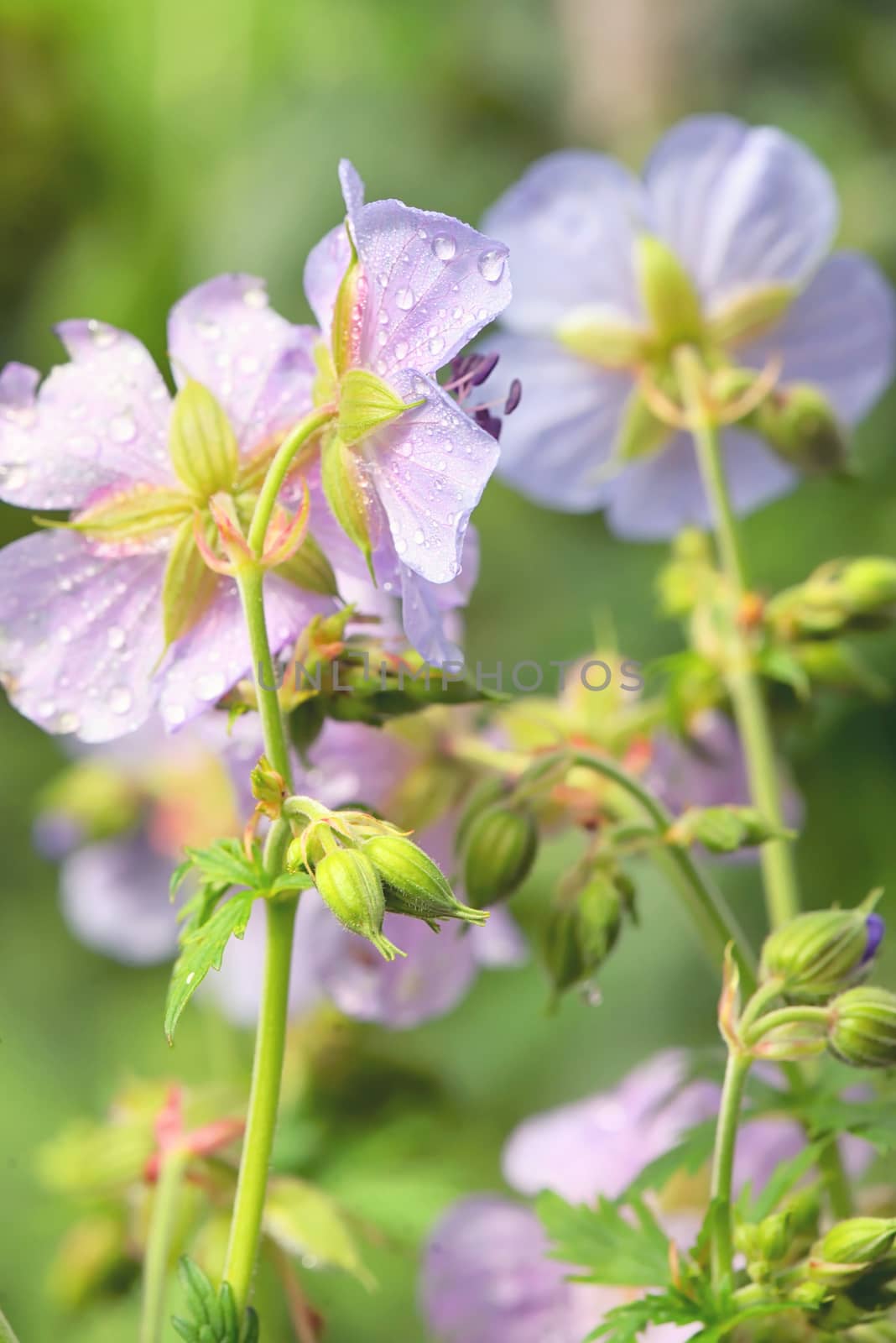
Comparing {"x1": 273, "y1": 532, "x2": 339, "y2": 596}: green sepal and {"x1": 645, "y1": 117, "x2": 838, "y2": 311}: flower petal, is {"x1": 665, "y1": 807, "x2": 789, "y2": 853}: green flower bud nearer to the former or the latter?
{"x1": 273, "y1": 532, "x2": 339, "y2": 596}: green sepal

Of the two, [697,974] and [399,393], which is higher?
[697,974]

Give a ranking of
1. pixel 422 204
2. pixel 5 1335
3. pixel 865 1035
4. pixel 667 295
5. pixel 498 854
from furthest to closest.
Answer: pixel 422 204 → pixel 667 295 → pixel 498 854 → pixel 865 1035 → pixel 5 1335

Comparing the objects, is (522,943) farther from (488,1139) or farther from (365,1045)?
(488,1139)

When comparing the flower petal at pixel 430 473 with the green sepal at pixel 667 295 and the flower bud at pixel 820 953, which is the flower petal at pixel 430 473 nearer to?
the flower bud at pixel 820 953

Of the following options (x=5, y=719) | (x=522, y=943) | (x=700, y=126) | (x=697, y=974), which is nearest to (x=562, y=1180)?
(x=522, y=943)

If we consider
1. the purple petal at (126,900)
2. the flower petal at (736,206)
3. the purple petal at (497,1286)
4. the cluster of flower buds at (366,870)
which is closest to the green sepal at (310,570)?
the cluster of flower buds at (366,870)

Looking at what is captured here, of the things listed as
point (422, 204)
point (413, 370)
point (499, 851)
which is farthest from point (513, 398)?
point (422, 204)

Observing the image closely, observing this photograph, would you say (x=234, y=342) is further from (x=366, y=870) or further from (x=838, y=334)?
(x=838, y=334)
